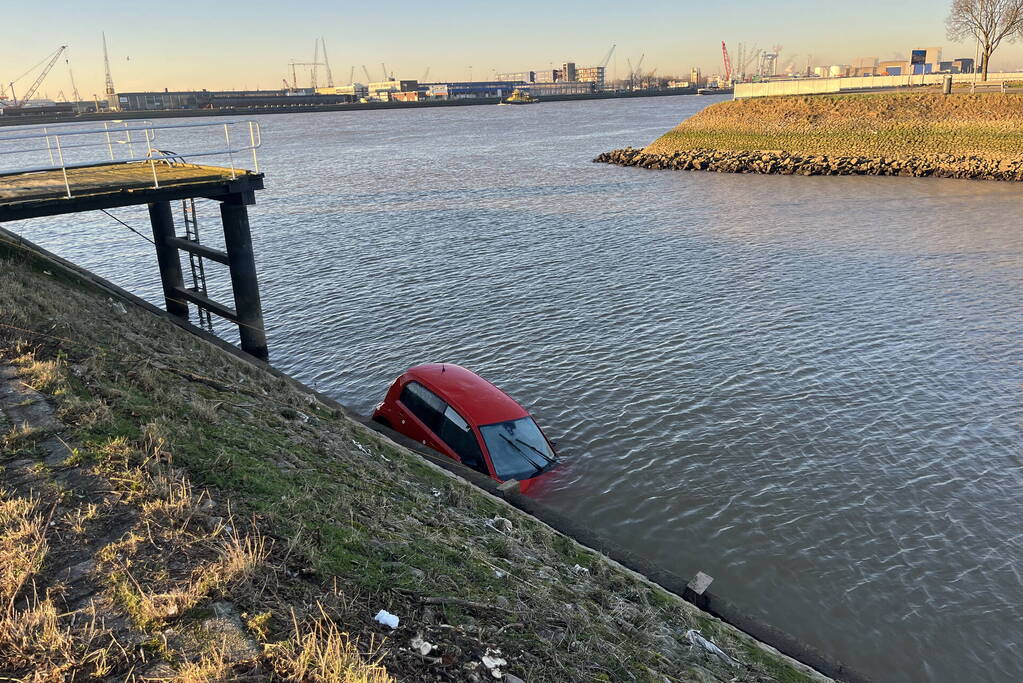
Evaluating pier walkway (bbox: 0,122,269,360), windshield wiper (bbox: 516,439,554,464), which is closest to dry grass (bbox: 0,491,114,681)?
windshield wiper (bbox: 516,439,554,464)

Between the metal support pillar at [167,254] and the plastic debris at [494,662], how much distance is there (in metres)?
20.1

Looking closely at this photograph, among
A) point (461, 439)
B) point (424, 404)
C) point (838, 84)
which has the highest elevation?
point (838, 84)

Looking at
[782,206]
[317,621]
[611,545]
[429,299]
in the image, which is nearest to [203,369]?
[611,545]

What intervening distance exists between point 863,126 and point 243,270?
2370 inches

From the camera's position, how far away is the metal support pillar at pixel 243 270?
18375mm

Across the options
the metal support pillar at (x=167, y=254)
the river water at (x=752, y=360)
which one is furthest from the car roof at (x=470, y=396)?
the metal support pillar at (x=167, y=254)

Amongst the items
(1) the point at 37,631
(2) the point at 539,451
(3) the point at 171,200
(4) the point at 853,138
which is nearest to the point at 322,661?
(1) the point at 37,631

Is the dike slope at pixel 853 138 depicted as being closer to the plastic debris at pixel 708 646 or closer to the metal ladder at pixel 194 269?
the metal ladder at pixel 194 269

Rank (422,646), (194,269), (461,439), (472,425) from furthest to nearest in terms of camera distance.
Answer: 1. (194,269)
2. (461,439)
3. (472,425)
4. (422,646)

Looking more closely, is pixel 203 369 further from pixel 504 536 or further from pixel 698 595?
pixel 698 595

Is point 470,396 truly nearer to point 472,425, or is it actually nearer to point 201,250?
point 472,425

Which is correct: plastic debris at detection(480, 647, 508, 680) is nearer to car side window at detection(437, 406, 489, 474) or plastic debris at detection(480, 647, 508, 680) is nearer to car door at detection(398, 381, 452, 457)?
car side window at detection(437, 406, 489, 474)

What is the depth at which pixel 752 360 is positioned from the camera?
18.8m

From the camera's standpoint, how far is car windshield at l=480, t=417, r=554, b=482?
12.5 meters
